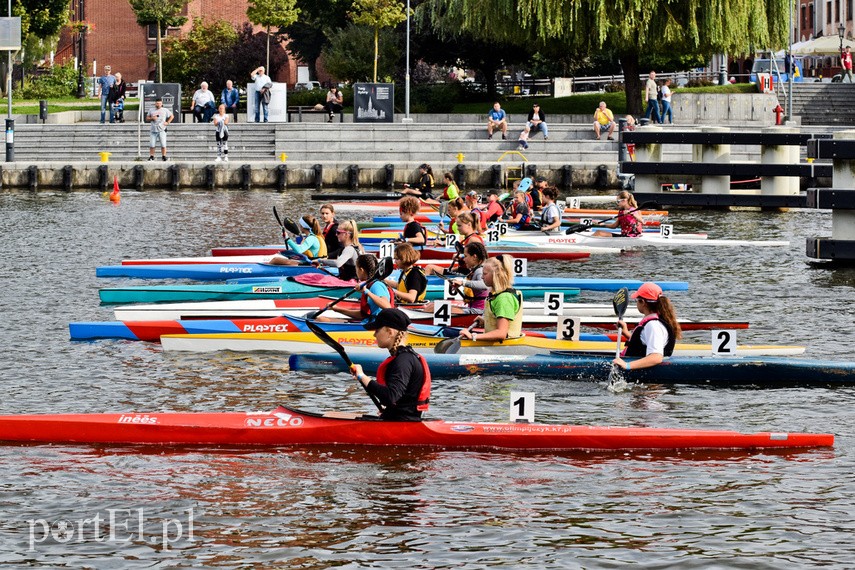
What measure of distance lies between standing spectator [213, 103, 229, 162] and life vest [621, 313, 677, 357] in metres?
30.3

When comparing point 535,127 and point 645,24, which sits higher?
point 645,24

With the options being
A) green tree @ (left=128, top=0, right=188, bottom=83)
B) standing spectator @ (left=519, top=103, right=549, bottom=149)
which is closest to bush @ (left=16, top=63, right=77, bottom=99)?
green tree @ (left=128, top=0, right=188, bottom=83)

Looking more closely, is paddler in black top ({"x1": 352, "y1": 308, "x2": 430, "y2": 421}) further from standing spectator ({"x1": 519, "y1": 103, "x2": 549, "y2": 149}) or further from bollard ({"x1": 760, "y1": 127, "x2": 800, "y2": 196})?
standing spectator ({"x1": 519, "y1": 103, "x2": 549, "y2": 149})

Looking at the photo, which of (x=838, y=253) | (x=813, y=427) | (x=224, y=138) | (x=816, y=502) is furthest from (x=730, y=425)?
(x=224, y=138)

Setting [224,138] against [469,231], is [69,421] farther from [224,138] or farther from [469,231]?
[224,138]

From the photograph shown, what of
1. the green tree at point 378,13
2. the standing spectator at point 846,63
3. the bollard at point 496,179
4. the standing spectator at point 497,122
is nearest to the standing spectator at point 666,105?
the standing spectator at point 497,122

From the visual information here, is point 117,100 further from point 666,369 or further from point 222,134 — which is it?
point 666,369

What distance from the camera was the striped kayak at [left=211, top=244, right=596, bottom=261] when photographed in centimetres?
2492

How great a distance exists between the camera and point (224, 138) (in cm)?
4444

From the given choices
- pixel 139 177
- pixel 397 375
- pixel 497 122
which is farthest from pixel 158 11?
pixel 397 375

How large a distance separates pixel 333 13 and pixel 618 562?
186 ft

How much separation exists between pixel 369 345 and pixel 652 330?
3.49m

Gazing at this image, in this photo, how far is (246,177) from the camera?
4272cm

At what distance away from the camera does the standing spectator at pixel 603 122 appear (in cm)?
4475
